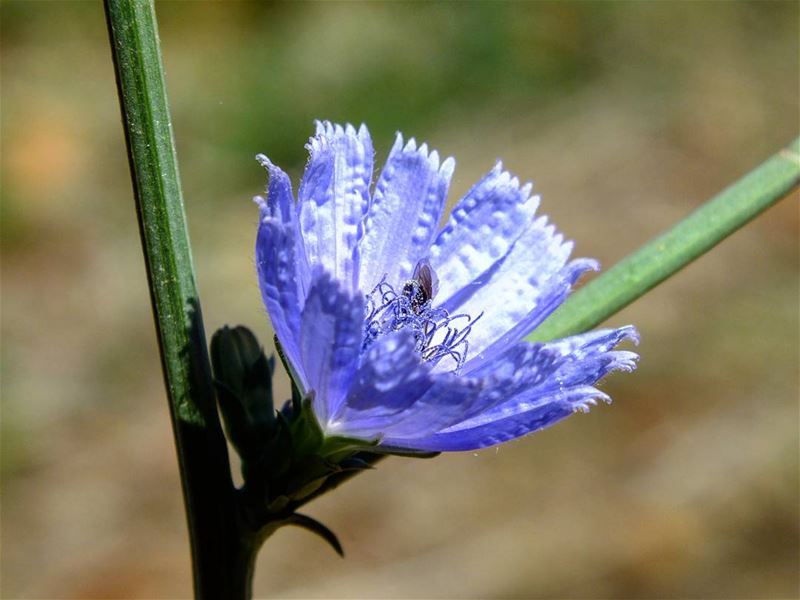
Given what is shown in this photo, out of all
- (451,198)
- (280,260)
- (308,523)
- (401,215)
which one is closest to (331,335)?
(280,260)

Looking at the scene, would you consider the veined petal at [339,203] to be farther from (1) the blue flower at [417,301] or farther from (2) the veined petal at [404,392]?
(2) the veined petal at [404,392]

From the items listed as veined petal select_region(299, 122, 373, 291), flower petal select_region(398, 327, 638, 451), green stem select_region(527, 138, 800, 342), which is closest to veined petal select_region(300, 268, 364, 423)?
flower petal select_region(398, 327, 638, 451)

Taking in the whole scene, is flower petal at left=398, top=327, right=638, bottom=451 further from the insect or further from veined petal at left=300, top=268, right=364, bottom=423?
the insect

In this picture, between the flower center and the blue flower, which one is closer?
the blue flower

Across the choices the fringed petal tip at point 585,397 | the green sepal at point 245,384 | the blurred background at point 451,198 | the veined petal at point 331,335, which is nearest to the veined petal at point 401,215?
the green sepal at point 245,384

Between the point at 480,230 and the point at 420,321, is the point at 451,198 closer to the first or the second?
the point at 480,230

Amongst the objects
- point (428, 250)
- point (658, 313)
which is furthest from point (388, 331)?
point (658, 313)
